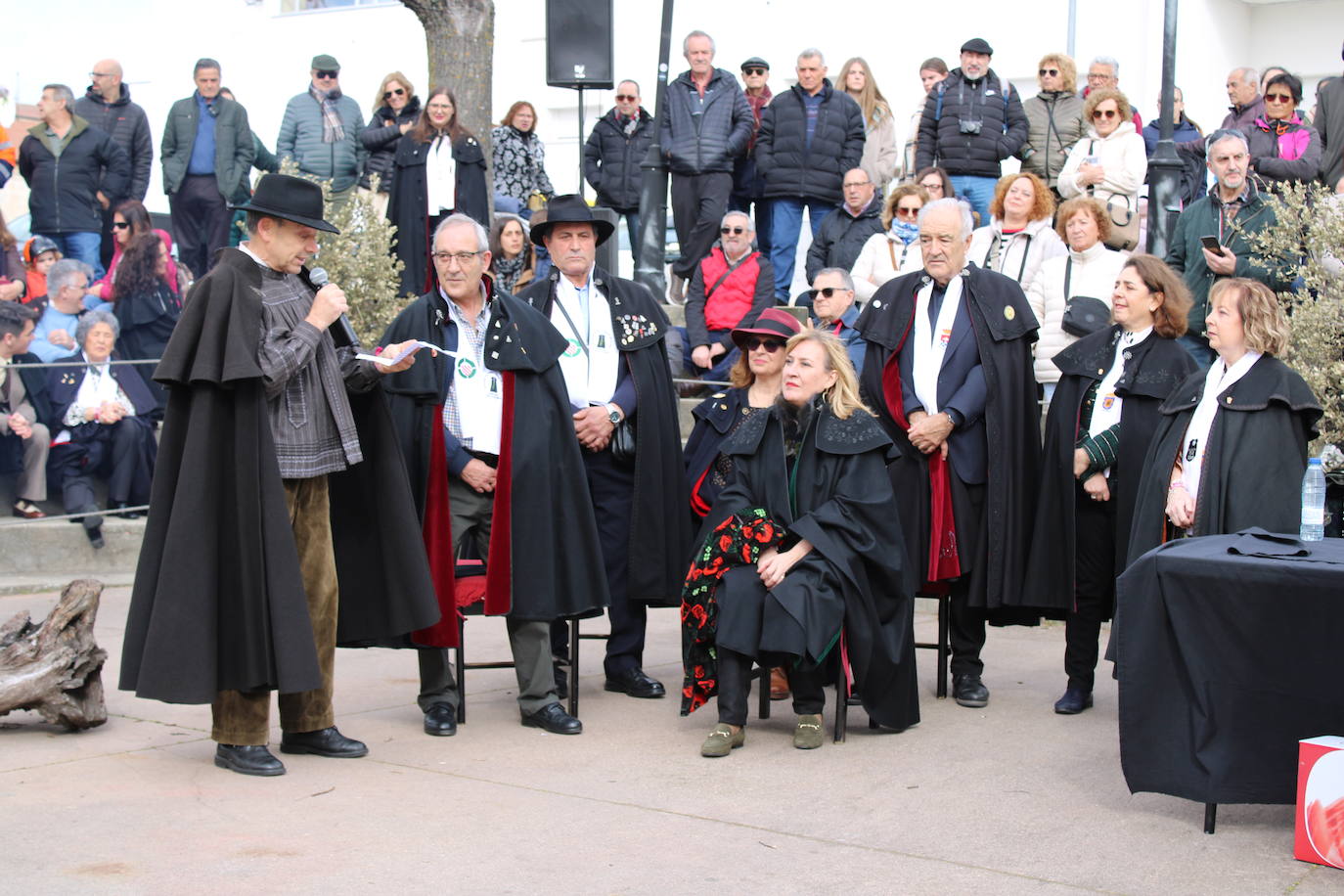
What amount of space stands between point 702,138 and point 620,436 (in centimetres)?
549

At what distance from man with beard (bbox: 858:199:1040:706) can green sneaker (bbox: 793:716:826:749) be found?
1.01m

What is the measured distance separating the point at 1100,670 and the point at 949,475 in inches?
58.3

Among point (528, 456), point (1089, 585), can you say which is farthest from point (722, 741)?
point (1089, 585)

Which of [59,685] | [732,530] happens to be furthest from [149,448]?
[732,530]

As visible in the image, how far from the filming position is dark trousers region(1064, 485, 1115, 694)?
675cm

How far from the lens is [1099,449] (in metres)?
6.71

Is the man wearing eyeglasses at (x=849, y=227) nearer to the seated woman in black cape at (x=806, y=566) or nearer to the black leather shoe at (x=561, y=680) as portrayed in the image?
the black leather shoe at (x=561, y=680)

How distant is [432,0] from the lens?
1247 cm

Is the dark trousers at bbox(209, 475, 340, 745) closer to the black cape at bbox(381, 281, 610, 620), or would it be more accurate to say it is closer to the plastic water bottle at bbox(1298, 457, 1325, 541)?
the black cape at bbox(381, 281, 610, 620)

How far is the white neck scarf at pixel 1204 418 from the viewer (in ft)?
19.1

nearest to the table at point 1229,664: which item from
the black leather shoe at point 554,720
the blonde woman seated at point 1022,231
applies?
the black leather shoe at point 554,720

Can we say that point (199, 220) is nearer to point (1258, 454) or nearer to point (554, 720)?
point (554, 720)

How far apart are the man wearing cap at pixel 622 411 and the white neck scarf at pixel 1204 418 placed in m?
2.21

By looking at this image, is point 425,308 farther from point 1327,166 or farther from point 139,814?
point 1327,166
